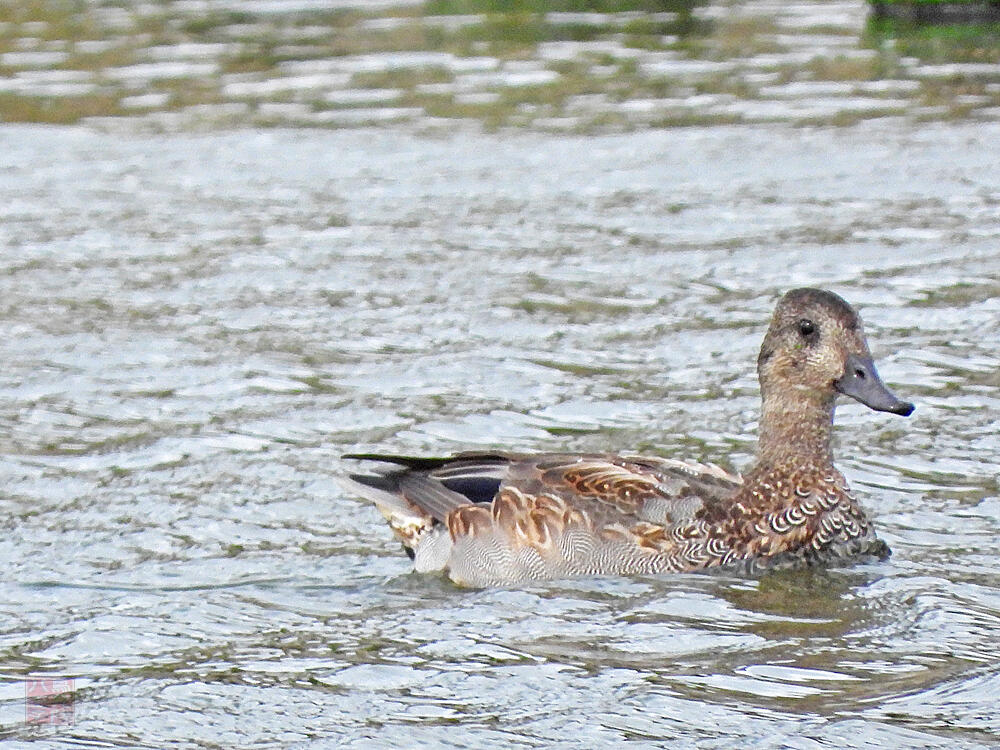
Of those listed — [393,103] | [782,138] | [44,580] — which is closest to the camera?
[44,580]

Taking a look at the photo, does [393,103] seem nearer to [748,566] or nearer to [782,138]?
[782,138]

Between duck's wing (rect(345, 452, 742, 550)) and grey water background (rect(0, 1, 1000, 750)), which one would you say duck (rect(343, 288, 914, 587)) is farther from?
grey water background (rect(0, 1, 1000, 750))

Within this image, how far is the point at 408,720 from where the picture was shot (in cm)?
707

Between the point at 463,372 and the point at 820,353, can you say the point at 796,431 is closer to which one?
the point at 820,353

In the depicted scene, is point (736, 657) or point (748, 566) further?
point (748, 566)

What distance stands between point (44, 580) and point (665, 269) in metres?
6.18

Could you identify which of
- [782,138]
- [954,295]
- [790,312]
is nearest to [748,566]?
[790,312]

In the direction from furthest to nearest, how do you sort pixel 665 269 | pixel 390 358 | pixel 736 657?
pixel 665 269 < pixel 390 358 < pixel 736 657

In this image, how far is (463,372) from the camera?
11.8 metres

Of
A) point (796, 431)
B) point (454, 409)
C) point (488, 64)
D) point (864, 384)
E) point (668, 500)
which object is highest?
point (488, 64)

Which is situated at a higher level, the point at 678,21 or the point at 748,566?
the point at 678,21

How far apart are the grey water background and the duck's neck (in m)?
0.56

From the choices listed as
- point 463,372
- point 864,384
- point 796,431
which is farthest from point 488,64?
point 864,384

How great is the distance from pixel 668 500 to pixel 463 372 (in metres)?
3.11
